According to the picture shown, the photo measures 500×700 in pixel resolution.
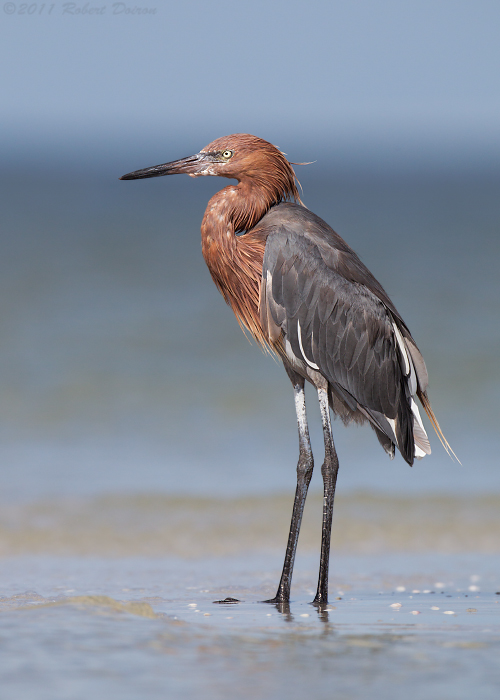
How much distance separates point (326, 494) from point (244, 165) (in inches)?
74.9

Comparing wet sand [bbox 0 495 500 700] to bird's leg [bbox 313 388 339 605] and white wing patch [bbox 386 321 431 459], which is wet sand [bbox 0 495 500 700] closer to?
bird's leg [bbox 313 388 339 605]

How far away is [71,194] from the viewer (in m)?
21.2

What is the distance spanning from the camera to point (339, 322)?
499 centimetres

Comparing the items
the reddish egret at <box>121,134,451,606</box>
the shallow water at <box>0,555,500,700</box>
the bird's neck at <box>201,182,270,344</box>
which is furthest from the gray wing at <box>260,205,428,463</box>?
the shallow water at <box>0,555,500,700</box>

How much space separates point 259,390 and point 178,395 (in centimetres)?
99

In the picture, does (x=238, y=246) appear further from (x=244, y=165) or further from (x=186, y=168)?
(x=186, y=168)

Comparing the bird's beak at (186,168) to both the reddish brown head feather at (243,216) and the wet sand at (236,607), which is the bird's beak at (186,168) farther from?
the wet sand at (236,607)

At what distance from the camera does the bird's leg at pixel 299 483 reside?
15.1ft

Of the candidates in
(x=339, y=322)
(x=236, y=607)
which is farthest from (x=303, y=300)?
(x=236, y=607)

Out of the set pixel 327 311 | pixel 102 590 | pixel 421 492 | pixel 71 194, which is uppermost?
pixel 71 194

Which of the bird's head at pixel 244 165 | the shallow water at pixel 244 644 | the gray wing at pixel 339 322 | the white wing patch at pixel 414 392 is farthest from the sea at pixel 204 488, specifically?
the bird's head at pixel 244 165

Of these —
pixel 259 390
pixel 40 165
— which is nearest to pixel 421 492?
pixel 259 390

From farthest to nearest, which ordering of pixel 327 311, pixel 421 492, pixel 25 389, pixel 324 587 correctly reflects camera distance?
1. pixel 25 389
2. pixel 421 492
3. pixel 327 311
4. pixel 324 587

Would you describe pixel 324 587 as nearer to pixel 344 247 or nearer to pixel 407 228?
pixel 344 247
